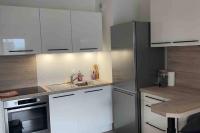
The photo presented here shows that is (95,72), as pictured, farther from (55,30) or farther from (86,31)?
(55,30)

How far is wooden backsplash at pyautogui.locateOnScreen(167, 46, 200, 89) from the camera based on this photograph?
270cm

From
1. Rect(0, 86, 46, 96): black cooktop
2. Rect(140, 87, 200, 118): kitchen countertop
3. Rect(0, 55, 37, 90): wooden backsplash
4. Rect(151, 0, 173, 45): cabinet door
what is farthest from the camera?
Rect(0, 55, 37, 90): wooden backsplash

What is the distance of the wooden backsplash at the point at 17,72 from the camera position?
2.98 m

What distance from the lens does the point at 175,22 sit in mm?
2549

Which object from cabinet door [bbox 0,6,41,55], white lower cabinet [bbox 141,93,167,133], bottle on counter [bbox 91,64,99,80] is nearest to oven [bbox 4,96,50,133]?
cabinet door [bbox 0,6,41,55]

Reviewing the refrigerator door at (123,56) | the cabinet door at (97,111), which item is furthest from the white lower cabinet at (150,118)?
the cabinet door at (97,111)

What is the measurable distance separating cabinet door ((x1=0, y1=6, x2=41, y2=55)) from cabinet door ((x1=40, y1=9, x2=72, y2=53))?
3.4 inches

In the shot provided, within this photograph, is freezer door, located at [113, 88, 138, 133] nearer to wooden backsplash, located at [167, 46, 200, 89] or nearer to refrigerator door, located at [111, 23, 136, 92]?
refrigerator door, located at [111, 23, 136, 92]

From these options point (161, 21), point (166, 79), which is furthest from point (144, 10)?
point (166, 79)

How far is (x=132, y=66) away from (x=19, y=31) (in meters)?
1.61

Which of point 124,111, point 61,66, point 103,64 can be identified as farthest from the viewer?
point 103,64

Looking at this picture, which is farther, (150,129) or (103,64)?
(103,64)

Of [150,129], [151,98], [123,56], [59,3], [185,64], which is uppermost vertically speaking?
[59,3]

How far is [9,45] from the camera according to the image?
2701mm
